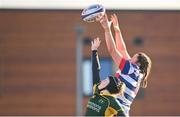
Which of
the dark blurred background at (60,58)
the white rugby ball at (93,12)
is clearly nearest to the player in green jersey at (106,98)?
the white rugby ball at (93,12)

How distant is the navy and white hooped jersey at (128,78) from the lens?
8.44m

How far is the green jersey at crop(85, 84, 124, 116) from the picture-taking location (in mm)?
8250

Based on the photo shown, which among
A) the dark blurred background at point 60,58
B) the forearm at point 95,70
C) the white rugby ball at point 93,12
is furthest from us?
the dark blurred background at point 60,58

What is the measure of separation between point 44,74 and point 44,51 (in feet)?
2.45

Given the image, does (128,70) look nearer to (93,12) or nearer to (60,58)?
(93,12)

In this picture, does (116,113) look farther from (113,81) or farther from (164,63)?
(164,63)

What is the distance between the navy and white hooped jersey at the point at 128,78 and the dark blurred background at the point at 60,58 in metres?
14.6

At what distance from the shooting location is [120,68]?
8.49m

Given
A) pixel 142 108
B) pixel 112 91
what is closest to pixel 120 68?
pixel 112 91

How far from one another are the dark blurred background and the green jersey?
1480 cm

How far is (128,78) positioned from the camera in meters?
8.50

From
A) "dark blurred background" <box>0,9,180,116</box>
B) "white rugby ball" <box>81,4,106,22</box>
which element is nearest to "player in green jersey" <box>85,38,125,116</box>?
"white rugby ball" <box>81,4,106,22</box>

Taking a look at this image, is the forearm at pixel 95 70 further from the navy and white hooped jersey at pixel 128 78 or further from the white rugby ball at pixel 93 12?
the white rugby ball at pixel 93 12

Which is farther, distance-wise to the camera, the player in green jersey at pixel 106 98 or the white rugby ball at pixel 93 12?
the white rugby ball at pixel 93 12
